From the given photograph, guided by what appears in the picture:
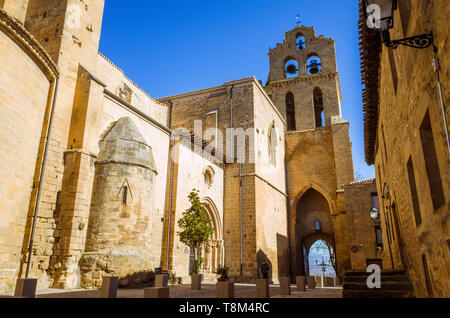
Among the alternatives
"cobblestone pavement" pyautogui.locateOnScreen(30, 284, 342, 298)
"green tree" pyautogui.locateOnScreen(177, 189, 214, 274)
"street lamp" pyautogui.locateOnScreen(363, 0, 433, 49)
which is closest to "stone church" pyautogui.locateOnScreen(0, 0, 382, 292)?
"green tree" pyautogui.locateOnScreen(177, 189, 214, 274)

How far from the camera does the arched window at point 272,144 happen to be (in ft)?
72.4

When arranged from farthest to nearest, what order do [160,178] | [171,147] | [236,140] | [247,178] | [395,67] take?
[236,140] < [247,178] < [171,147] < [160,178] < [395,67]

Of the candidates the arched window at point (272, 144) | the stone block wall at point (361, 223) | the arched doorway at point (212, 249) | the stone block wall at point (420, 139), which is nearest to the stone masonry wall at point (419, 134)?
the stone block wall at point (420, 139)

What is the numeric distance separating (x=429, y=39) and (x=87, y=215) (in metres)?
9.32

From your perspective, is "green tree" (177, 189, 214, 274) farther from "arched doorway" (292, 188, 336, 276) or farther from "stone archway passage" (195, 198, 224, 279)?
"arched doorway" (292, 188, 336, 276)

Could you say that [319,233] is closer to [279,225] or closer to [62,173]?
[279,225]

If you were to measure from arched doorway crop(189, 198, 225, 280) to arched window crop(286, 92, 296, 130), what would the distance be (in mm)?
13258

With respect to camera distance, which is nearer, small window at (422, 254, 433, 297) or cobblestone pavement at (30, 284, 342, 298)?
small window at (422, 254, 433, 297)

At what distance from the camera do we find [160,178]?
44.6 ft

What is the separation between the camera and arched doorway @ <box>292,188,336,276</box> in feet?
76.2

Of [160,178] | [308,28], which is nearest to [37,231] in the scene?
[160,178]

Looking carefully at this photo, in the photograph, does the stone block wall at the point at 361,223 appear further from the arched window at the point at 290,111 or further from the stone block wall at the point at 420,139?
the arched window at the point at 290,111

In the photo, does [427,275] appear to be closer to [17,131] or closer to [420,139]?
[420,139]

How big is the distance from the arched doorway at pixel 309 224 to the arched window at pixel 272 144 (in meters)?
3.87
